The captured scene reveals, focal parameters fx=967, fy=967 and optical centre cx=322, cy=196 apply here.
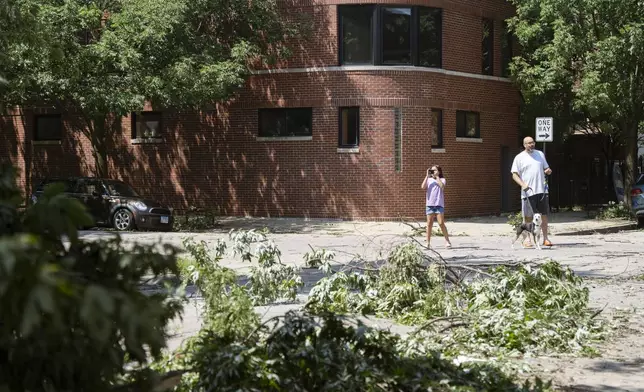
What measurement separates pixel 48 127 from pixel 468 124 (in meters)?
15.5

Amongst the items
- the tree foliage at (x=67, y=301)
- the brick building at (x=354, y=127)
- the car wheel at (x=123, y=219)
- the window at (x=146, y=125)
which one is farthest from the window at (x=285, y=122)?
the tree foliage at (x=67, y=301)

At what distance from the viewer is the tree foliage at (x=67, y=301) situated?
231 cm

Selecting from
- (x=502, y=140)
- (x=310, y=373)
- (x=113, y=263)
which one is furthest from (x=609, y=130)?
(x=113, y=263)

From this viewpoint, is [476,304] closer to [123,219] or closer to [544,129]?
[544,129]

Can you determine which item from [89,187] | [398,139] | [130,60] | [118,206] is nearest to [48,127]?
[89,187]

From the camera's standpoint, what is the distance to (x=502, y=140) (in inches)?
1348

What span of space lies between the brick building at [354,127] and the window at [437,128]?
0.05 meters

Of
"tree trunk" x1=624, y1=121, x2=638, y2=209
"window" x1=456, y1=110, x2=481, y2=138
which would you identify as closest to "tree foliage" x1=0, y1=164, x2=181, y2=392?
"window" x1=456, y1=110, x2=481, y2=138

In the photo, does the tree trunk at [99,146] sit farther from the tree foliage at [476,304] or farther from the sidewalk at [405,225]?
the tree foliage at [476,304]

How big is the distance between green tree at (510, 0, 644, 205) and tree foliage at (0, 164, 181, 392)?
26822 millimetres

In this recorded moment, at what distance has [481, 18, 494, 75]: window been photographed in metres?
33.3

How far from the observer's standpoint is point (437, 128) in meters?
31.3

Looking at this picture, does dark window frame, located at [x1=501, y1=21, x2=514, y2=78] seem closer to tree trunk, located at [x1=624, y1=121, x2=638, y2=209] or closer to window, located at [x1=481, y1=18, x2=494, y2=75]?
window, located at [x1=481, y1=18, x2=494, y2=75]

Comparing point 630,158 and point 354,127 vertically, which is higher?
point 354,127
